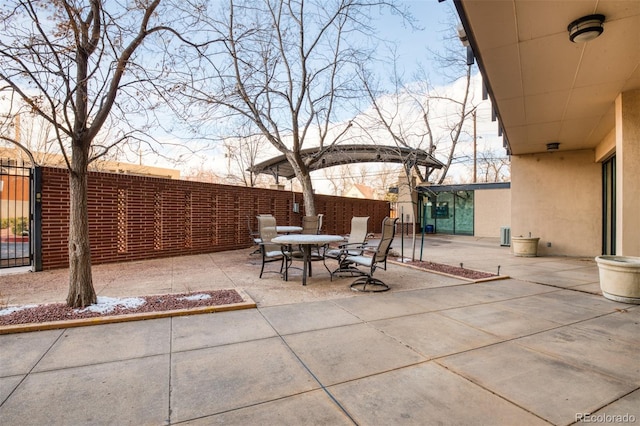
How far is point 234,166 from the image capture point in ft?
87.8

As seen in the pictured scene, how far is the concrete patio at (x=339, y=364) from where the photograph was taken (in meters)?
2.08

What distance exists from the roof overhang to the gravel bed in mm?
4420

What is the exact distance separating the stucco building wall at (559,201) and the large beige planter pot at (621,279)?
6059 mm

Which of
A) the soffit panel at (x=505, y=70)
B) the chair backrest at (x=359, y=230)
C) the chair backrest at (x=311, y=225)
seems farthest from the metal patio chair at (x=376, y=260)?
the chair backrest at (x=311, y=225)

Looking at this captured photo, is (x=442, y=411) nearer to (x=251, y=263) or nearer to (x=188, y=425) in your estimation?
(x=188, y=425)

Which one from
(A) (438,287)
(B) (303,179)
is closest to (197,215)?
(B) (303,179)

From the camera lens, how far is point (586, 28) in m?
3.48

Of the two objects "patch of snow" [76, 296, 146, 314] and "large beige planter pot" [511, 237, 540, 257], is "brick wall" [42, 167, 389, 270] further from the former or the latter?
"large beige planter pot" [511, 237, 540, 257]

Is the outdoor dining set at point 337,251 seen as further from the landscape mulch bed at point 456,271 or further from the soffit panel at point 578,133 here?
the soffit panel at point 578,133

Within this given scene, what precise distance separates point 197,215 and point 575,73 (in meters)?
8.81

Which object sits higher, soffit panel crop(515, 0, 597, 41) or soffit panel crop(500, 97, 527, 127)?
soffit panel crop(515, 0, 597, 41)

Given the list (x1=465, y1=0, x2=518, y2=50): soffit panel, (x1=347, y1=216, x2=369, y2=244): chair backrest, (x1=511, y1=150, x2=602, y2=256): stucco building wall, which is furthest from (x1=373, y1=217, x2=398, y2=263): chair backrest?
(x1=511, y1=150, x2=602, y2=256): stucco building wall

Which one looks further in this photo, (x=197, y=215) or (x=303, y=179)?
A: (x=303, y=179)

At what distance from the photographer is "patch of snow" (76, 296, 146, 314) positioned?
392 cm
